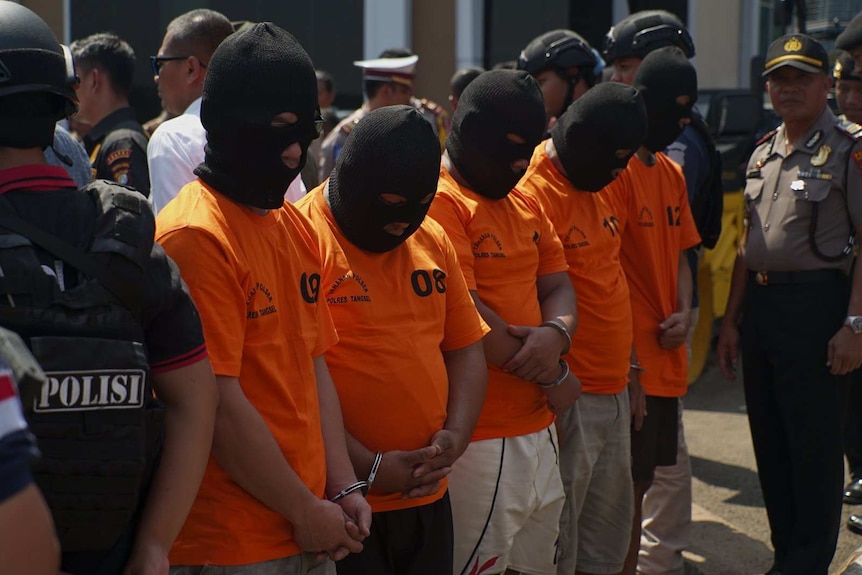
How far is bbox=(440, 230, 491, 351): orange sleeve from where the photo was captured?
323cm

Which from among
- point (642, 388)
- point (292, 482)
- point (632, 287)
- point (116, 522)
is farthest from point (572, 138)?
point (116, 522)

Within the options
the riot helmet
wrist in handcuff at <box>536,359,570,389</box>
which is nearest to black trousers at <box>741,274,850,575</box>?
the riot helmet

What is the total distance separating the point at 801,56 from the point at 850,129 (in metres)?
1.24

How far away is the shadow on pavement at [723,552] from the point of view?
5102 millimetres

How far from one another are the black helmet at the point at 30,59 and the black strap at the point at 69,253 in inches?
10.0

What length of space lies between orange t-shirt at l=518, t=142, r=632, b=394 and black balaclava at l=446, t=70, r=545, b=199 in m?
0.43

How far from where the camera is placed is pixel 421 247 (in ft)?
10.5

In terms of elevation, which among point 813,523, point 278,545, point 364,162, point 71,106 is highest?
point 71,106

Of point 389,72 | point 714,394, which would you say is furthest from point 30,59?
point 714,394

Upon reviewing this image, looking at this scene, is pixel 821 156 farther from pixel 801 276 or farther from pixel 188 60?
pixel 188 60

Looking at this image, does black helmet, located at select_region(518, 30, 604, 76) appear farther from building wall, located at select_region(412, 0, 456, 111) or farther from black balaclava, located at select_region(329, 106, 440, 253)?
building wall, located at select_region(412, 0, 456, 111)

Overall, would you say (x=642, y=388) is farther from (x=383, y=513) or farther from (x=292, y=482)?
(x=292, y=482)

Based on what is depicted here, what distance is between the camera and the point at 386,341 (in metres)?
3.00

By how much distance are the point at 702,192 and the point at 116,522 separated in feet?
13.0
